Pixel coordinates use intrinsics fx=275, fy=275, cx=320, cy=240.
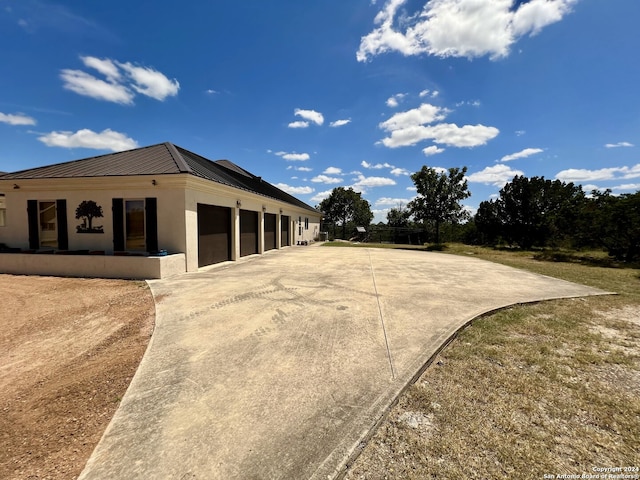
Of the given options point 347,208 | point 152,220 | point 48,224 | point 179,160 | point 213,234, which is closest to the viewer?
point 152,220

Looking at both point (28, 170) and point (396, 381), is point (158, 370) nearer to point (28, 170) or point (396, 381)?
point (396, 381)

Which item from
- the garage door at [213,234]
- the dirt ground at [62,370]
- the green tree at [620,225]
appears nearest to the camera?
the dirt ground at [62,370]

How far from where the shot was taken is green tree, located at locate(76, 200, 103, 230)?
380 inches

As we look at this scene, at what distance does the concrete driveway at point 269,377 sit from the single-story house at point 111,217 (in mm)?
3124

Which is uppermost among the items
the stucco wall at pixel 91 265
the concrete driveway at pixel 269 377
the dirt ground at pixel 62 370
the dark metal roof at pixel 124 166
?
the dark metal roof at pixel 124 166

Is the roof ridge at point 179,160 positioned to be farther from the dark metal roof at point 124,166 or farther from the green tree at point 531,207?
the green tree at point 531,207

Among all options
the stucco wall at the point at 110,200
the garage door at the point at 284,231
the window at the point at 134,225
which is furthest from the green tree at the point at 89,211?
the garage door at the point at 284,231

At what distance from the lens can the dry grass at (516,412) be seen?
6.44ft

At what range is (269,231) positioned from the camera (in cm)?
1850

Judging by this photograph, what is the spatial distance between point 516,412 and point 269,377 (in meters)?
2.41

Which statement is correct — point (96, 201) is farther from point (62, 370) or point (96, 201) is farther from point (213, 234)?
point (62, 370)

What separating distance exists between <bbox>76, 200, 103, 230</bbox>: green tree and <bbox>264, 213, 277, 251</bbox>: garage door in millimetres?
8934

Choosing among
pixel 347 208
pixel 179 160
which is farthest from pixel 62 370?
pixel 347 208

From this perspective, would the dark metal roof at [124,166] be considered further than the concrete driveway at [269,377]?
Yes
